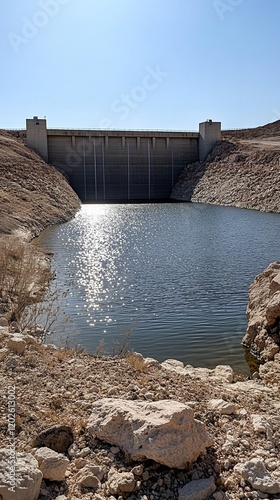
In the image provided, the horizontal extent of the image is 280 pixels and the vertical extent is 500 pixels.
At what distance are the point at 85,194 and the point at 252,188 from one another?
16595 millimetres

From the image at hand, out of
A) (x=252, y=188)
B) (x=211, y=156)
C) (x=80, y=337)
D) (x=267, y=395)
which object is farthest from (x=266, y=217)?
(x=267, y=395)

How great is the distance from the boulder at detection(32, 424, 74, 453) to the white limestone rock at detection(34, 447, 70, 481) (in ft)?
0.72

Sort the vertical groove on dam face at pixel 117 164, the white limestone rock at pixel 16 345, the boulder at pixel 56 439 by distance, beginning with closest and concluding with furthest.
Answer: the boulder at pixel 56 439
the white limestone rock at pixel 16 345
the vertical groove on dam face at pixel 117 164

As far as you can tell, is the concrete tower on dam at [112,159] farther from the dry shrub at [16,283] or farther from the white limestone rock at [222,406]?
the white limestone rock at [222,406]

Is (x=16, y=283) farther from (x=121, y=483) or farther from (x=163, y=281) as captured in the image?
(x=121, y=483)

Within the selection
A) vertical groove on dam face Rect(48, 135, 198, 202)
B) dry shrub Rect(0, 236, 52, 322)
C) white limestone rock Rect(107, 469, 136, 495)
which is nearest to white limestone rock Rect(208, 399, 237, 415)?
white limestone rock Rect(107, 469, 136, 495)

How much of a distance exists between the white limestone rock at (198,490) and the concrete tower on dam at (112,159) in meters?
44.9

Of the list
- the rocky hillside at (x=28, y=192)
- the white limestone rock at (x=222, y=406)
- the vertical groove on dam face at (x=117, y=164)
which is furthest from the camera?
the vertical groove on dam face at (x=117, y=164)

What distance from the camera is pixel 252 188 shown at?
4306 cm

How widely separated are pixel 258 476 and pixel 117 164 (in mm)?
46836

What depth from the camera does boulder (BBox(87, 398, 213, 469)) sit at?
4.21 m

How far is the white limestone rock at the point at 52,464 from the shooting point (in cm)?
398

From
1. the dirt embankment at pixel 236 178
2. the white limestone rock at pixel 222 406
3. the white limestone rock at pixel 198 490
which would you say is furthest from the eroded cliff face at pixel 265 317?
the dirt embankment at pixel 236 178

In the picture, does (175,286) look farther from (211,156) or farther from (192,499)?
(211,156)
